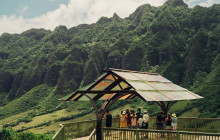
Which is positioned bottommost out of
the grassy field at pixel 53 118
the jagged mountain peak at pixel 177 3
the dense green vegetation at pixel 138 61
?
the grassy field at pixel 53 118

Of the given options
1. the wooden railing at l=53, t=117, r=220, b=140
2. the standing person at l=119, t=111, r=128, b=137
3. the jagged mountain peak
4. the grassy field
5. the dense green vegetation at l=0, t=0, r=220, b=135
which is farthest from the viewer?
the jagged mountain peak

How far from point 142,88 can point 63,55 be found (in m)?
143

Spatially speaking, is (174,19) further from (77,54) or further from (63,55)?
(63,55)

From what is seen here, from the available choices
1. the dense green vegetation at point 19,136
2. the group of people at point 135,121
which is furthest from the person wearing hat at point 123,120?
the dense green vegetation at point 19,136

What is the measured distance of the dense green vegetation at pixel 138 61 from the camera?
10125 cm

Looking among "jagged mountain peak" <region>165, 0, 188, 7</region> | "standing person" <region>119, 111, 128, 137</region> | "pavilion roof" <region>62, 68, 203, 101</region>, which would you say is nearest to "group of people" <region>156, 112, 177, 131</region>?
"pavilion roof" <region>62, 68, 203, 101</region>

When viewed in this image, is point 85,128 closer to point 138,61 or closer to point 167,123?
point 167,123

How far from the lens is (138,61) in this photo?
400ft

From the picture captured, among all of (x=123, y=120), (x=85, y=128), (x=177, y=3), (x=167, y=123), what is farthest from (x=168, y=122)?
(x=177, y=3)

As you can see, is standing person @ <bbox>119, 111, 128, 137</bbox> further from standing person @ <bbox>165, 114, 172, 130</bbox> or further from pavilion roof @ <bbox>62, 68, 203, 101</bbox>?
standing person @ <bbox>165, 114, 172, 130</bbox>

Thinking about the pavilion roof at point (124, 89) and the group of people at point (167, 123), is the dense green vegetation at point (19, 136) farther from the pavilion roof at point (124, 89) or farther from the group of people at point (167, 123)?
the group of people at point (167, 123)

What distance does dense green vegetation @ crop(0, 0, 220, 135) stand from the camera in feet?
332

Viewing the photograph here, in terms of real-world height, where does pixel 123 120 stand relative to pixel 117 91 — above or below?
below

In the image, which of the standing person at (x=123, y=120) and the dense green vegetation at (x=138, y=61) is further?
the dense green vegetation at (x=138, y=61)
